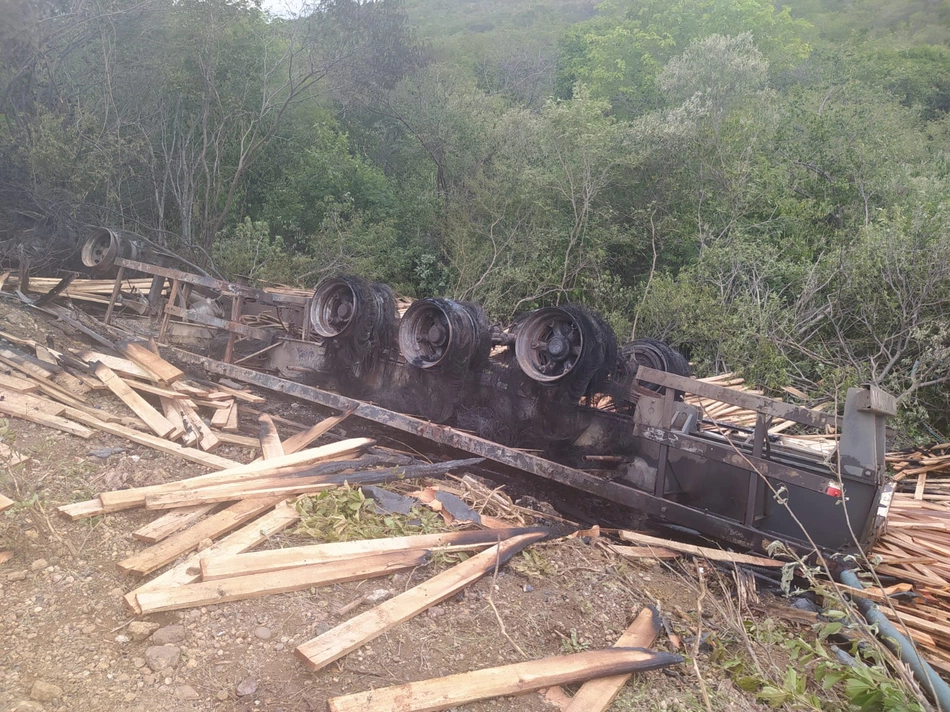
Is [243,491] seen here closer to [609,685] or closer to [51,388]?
[609,685]

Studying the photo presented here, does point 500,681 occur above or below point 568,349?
below

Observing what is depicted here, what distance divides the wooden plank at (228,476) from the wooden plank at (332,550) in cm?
93

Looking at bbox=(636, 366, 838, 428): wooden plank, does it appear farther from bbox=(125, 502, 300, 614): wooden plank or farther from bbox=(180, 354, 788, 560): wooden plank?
bbox=(125, 502, 300, 614): wooden plank

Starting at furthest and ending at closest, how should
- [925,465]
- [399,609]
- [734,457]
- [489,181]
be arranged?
[489,181] < [925,465] < [734,457] < [399,609]

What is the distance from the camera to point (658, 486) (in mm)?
5965

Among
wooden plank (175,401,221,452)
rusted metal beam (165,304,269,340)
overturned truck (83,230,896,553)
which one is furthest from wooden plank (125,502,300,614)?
rusted metal beam (165,304,269,340)

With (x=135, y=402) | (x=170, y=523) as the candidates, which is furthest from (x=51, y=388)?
(x=170, y=523)

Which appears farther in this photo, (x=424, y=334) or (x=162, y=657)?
(x=424, y=334)

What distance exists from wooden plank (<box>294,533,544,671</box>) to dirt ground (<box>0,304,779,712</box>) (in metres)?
0.06

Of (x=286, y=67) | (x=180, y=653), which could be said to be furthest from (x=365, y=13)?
(x=180, y=653)

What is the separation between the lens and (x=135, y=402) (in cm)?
711

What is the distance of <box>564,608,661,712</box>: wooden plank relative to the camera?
3375mm

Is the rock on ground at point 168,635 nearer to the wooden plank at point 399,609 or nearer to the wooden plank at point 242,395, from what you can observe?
the wooden plank at point 399,609

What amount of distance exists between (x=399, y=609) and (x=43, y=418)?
14.0 feet
